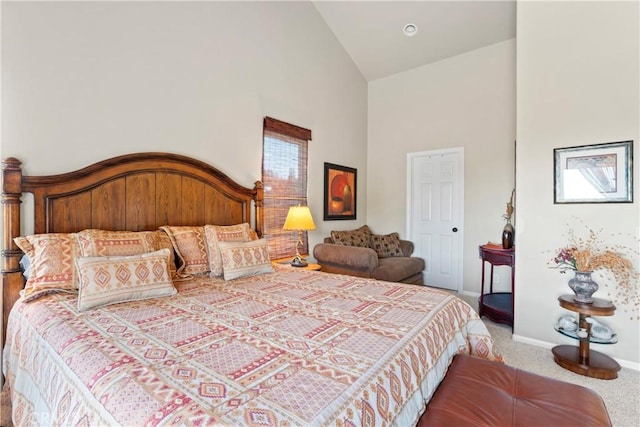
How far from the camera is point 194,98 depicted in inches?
112

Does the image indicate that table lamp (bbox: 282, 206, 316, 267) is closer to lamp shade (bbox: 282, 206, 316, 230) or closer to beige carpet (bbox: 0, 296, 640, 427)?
lamp shade (bbox: 282, 206, 316, 230)

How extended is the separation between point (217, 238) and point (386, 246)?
9.33 feet

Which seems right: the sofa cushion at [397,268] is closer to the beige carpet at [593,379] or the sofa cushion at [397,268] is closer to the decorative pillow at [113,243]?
the beige carpet at [593,379]

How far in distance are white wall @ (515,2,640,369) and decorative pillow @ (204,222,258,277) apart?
257 centimetres

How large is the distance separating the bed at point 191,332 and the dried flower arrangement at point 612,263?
3.91 ft

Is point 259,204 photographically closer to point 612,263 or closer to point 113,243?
point 113,243

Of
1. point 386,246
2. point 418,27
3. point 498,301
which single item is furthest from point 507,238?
point 418,27

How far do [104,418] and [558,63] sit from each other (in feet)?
12.2

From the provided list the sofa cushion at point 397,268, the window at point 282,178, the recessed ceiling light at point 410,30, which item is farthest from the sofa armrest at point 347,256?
the recessed ceiling light at point 410,30

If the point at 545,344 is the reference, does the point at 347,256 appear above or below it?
above

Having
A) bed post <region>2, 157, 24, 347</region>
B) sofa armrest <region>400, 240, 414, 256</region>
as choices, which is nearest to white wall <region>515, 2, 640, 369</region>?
Answer: sofa armrest <region>400, 240, 414, 256</region>

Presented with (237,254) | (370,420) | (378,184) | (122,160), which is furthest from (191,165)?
(378,184)

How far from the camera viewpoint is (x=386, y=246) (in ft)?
15.3

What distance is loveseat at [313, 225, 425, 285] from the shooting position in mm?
3711
